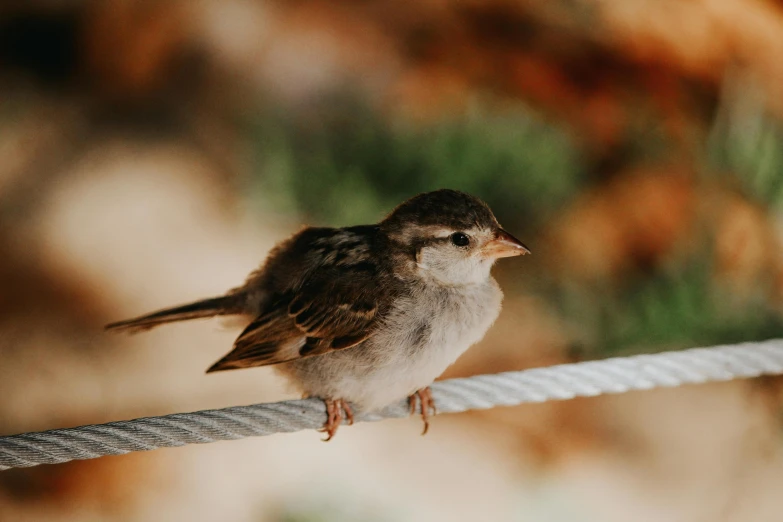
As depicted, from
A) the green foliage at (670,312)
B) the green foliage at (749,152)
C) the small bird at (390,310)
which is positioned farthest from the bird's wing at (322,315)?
the green foliage at (749,152)

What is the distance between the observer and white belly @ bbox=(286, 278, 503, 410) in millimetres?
1704

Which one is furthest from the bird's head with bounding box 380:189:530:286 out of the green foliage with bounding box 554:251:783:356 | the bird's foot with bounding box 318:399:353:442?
the green foliage with bounding box 554:251:783:356

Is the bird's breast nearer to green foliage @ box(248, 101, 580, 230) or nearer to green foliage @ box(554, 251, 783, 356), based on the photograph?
green foliage @ box(248, 101, 580, 230)

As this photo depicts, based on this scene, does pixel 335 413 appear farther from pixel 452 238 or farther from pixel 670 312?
pixel 670 312

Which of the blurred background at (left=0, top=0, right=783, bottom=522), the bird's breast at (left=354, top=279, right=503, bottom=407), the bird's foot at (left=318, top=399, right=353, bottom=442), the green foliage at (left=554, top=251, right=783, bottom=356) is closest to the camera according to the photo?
the bird's breast at (left=354, top=279, right=503, bottom=407)

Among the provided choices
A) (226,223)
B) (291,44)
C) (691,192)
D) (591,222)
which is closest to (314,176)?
(226,223)

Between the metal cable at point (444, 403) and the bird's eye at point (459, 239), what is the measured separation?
0.36 m

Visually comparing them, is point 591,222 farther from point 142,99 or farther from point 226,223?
point 142,99

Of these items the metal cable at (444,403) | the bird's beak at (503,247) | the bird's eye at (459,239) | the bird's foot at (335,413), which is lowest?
the bird's foot at (335,413)

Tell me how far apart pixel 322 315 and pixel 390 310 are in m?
0.20

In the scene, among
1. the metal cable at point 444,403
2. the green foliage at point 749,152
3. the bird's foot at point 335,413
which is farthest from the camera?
the green foliage at point 749,152

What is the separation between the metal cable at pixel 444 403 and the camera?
132 centimetres

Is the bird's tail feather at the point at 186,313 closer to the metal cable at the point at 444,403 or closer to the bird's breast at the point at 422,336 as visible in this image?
the metal cable at the point at 444,403

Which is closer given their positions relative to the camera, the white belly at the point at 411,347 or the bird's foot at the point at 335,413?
the white belly at the point at 411,347
